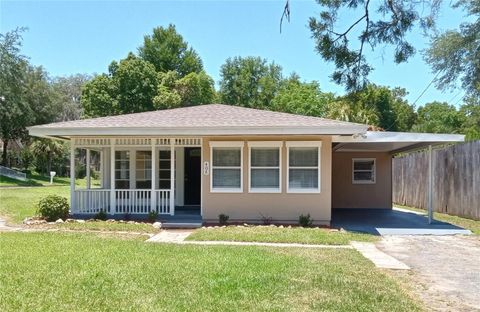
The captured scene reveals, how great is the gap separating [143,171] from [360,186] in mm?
8880

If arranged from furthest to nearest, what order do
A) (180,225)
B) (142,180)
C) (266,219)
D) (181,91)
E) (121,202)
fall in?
(181,91) → (142,180) → (121,202) → (266,219) → (180,225)

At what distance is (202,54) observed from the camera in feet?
169

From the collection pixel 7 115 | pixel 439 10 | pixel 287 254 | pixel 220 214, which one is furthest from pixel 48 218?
pixel 7 115

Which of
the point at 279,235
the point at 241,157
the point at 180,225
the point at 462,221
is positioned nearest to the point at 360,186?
the point at 462,221

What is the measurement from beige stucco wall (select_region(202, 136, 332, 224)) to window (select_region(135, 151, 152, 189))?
9.38 ft

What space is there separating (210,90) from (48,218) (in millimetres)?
33192

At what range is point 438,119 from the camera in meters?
53.2

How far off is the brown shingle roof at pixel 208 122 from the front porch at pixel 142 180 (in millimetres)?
513

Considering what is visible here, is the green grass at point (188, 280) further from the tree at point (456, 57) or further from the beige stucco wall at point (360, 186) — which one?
the tree at point (456, 57)

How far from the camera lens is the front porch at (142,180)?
47.3 ft

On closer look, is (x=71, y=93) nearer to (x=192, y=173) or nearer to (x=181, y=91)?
(x=181, y=91)

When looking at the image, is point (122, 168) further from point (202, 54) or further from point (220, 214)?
point (202, 54)

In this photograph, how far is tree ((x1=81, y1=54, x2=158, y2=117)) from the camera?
41906mm

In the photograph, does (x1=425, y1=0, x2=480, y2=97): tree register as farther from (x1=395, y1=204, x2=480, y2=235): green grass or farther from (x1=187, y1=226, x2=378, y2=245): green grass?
(x1=187, y1=226, x2=378, y2=245): green grass
